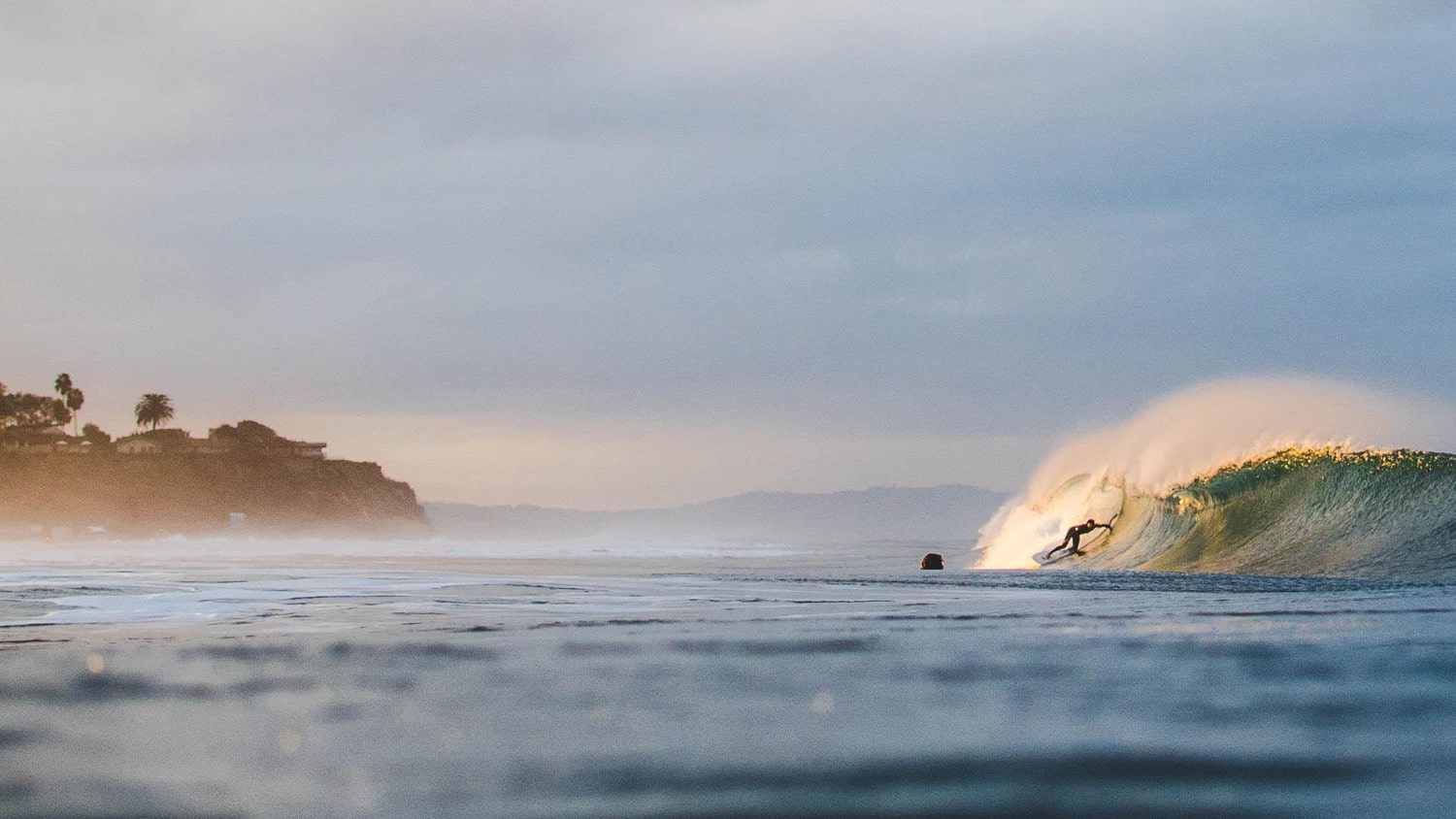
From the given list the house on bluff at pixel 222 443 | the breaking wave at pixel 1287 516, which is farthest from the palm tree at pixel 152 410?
the breaking wave at pixel 1287 516

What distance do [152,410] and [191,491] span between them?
66.4 feet

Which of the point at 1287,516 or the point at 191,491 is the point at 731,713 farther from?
the point at 191,491

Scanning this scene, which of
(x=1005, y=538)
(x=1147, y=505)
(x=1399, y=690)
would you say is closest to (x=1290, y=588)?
(x=1399, y=690)

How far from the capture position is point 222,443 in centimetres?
13350

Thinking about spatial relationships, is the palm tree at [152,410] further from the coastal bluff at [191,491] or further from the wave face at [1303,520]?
the wave face at [1303,520]

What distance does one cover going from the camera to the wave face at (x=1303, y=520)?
63.2 ft

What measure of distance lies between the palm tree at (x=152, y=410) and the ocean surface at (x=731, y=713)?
14058 centimetres

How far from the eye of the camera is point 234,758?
4.27m

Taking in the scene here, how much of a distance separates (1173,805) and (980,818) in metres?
0.54

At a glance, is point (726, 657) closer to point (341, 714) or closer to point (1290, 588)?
point (341, 714)

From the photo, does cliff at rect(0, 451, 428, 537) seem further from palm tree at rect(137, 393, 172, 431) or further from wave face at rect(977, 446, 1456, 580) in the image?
wave face at rect(977, 446, 1456, 580)

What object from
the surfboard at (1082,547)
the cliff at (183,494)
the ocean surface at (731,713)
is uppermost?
the cliff at (183,494)

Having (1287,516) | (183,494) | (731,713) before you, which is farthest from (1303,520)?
(183,494)

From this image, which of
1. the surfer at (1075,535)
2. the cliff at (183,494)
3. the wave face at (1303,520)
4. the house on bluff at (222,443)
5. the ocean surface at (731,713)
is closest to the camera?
the ocean surface at (731,713)
